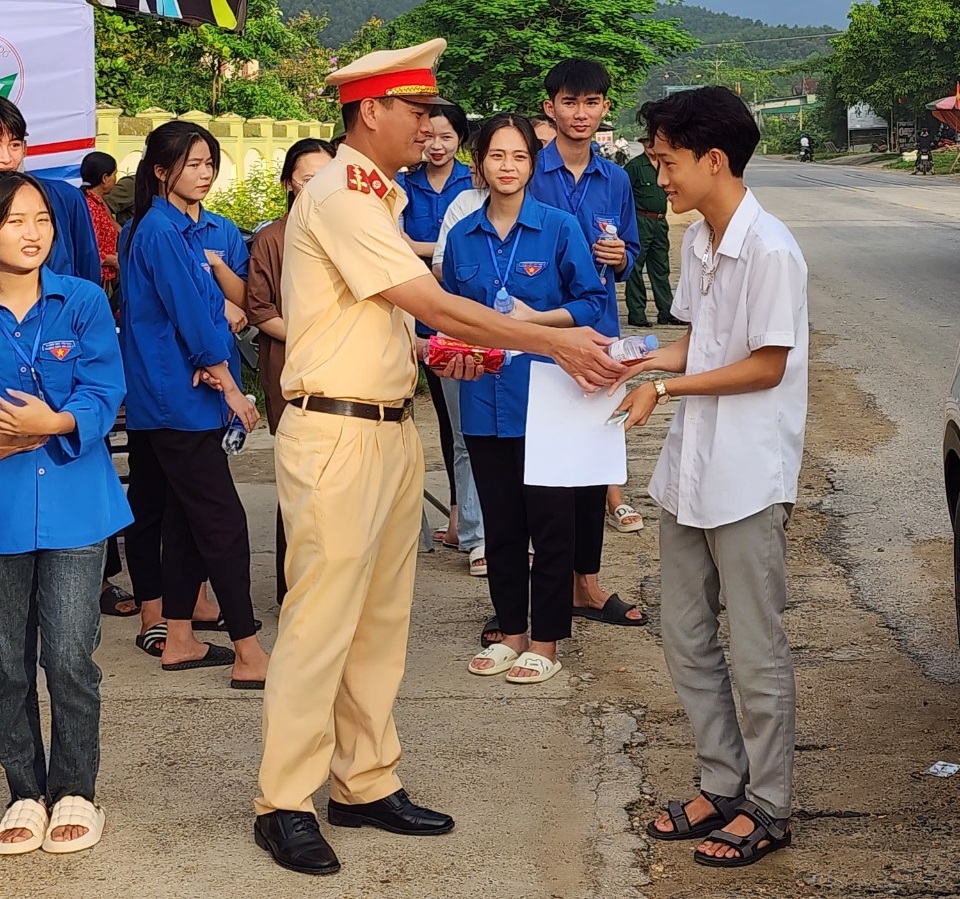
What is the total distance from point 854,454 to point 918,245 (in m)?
13.9

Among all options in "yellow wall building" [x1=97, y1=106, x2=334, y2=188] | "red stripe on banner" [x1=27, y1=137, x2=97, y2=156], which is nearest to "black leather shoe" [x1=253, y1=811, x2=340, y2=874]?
"red stripe on banner" [x1=27, y1=137, x2=97, y2=156]

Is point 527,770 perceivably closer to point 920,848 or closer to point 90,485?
point 920,848

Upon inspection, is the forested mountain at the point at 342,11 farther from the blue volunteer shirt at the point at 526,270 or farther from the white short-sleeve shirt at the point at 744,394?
the white short-sleeve shirt at the point at 744,394

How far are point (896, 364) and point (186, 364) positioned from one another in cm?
788

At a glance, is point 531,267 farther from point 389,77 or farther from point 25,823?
point 25,823

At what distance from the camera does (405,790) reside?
4.39 meters

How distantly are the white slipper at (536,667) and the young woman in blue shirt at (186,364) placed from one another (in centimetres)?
93

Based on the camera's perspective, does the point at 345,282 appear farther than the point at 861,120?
No

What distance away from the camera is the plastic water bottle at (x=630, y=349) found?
3.98 m

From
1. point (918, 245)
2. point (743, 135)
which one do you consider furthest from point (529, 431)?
point (918, 245)

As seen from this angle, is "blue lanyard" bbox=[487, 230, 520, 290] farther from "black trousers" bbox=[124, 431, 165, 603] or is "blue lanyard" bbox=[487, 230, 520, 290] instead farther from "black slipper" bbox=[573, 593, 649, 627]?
"black trousers" bbox=[124, 431, 165, 603]

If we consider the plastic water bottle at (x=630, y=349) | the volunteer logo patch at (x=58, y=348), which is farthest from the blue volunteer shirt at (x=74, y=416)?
the plastic water bottle at (x=630, y=349)

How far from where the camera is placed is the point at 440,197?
703 cm

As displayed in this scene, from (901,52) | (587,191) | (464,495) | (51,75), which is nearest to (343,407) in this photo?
(587,191)
